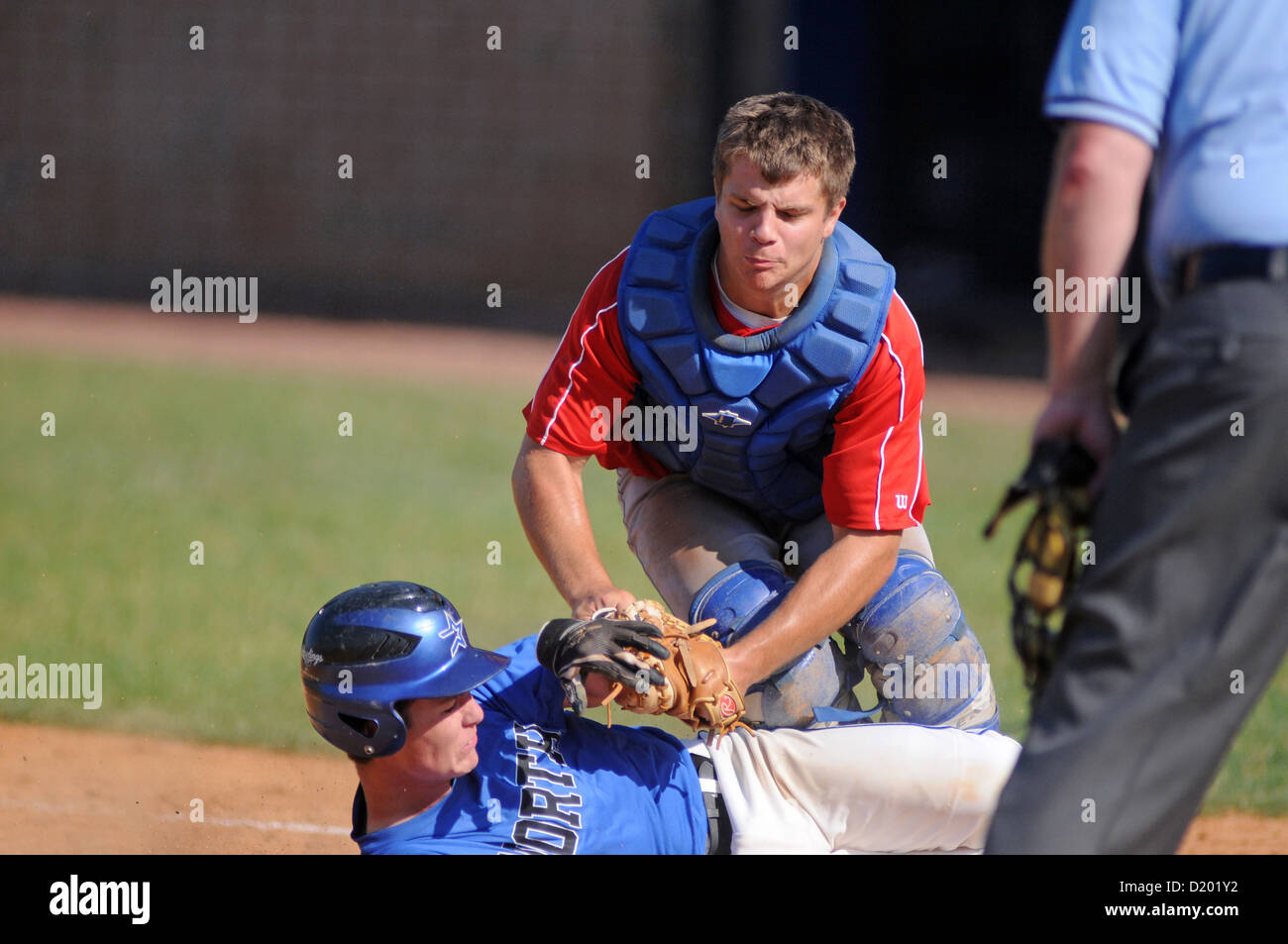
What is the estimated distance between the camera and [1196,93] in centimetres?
242

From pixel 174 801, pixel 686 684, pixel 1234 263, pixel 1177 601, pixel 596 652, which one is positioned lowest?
pixel 174 801

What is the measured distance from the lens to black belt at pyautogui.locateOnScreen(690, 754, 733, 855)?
349 centimetres

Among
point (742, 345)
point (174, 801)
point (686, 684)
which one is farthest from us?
point (174, 801)

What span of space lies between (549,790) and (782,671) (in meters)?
0.90

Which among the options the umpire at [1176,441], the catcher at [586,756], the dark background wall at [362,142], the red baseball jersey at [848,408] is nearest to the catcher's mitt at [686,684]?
the catcher at [586,756]

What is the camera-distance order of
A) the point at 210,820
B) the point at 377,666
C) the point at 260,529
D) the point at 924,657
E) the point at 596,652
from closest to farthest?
the point at 377,666 → the point at 596,652 → the point at 924,657 → the point at 210,820 → the point at 260,529

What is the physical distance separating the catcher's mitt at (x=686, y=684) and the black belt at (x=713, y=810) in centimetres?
11

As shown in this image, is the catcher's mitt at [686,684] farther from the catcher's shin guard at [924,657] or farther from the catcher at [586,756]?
the catcher's shin guard at [924,657]

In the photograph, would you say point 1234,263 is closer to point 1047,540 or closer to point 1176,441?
point 1176,441

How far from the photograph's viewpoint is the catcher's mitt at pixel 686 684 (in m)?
3.39

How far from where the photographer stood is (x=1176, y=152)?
2447 mm

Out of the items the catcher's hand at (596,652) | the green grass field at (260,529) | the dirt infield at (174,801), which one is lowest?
the dirt infield at (174,801)

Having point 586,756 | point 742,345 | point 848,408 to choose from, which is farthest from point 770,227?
point 586,756
